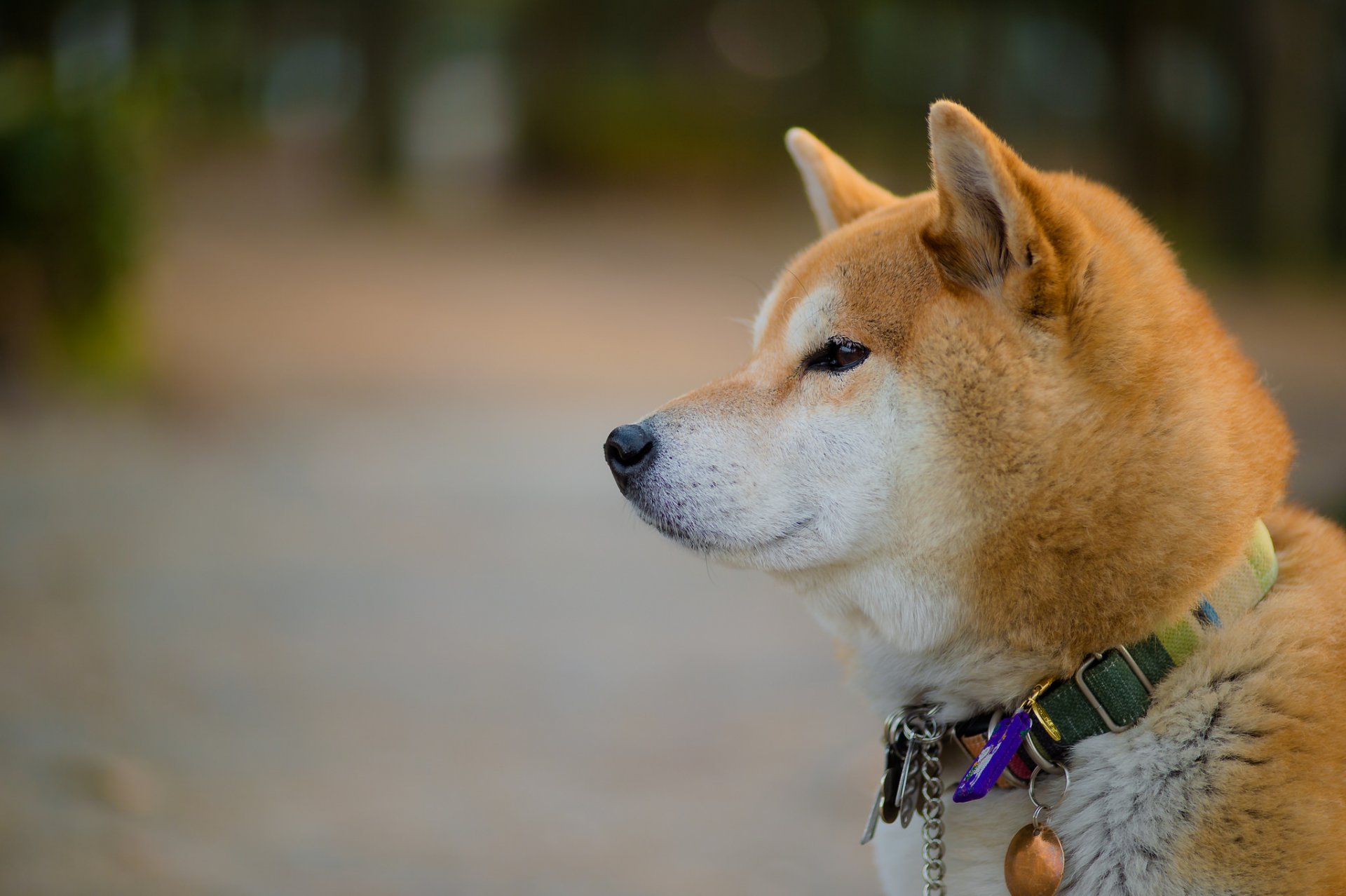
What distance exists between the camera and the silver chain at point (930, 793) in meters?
2.05

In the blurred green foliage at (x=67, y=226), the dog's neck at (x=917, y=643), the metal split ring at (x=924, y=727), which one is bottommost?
the metal split ring at (x=924, y=727)

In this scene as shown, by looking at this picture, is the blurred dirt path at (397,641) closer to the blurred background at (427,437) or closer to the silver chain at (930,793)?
the blurred background at (427,437)

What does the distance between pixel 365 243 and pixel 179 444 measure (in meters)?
7.30

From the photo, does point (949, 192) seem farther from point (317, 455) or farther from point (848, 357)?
point (317, 455)

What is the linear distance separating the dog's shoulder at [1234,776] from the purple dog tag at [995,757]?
4.9 inches

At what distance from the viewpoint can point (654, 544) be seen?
6957mm

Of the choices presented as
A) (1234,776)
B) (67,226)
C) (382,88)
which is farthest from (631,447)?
(382,88)

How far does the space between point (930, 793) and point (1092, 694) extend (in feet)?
1.15

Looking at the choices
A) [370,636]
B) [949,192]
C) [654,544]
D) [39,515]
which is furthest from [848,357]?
[39,515]

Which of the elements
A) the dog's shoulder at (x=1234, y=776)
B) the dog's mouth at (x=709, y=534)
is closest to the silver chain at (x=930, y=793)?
the dog's shoulder at (x=1234, y=776)

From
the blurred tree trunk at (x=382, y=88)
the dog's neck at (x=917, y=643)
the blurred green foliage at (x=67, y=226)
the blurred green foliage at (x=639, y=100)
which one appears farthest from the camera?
the blurred tree trunk at (x=382, y=88)

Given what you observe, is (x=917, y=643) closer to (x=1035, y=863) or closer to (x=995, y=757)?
(x=995, y=757)

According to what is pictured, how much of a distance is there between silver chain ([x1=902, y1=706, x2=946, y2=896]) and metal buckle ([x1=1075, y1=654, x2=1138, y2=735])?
29cm

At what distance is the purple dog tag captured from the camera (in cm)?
194
